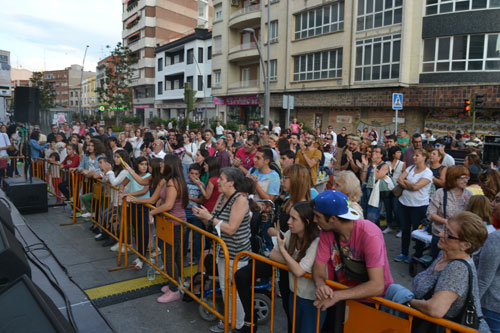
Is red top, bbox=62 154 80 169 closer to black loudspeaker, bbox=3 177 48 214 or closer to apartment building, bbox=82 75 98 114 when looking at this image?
black loudspeaker, bbox=3 177 48 214

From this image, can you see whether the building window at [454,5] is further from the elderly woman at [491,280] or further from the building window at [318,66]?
the elderly woman at [491,280]

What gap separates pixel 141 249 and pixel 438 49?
68.1ft

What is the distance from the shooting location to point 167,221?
4773mm

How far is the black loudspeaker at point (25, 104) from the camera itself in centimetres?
952

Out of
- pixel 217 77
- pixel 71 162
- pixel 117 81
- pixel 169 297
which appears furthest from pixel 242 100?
pixel 169 297

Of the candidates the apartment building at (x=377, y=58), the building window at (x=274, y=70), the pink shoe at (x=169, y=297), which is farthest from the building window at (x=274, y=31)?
the pink shoe at (x=169, y=297)

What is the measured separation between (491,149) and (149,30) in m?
52.8

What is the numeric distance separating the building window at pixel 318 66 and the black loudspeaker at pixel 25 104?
1951cm

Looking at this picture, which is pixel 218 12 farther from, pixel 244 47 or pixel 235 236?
pixel 235 236

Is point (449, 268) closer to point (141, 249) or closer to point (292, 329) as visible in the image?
point (292, 329)

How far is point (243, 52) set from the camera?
1259 inches

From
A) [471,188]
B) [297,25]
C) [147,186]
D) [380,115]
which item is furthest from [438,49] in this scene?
[147,186]

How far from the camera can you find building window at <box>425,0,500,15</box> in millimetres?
18875

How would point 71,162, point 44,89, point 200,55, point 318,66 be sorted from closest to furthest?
point 71,162 < point 318,66 < point 200,55 < point 44,89
